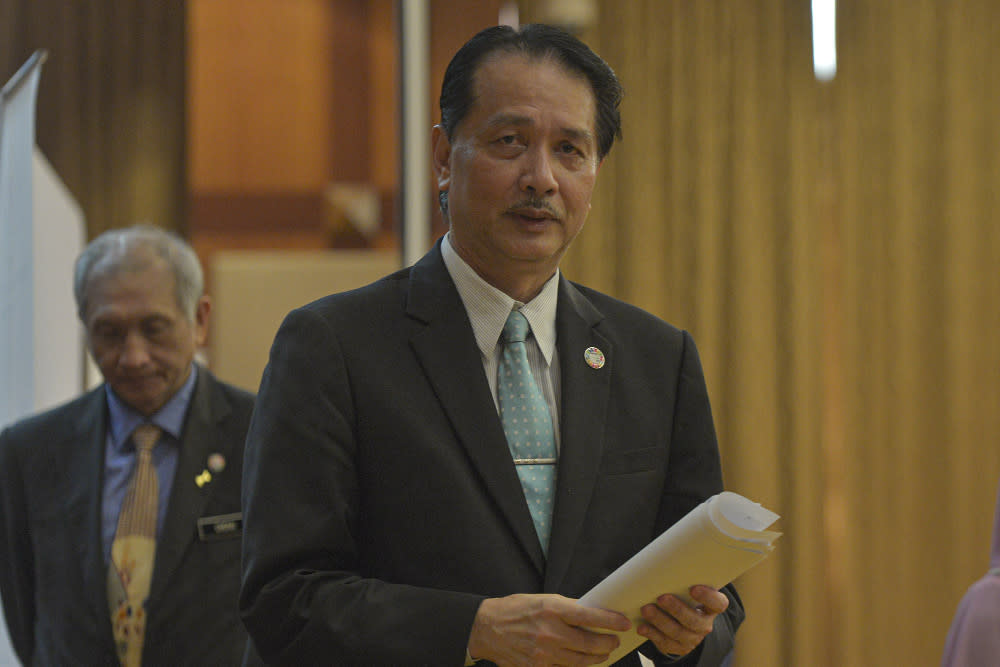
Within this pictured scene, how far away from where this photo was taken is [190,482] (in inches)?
84.3

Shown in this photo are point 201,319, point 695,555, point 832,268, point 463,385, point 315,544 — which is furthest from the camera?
point 832,268

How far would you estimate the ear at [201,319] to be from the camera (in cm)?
239

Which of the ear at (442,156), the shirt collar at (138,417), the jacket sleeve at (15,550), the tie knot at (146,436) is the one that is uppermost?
the ear at (442,156)

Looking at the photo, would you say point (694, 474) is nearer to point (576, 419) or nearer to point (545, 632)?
point (576, 419)

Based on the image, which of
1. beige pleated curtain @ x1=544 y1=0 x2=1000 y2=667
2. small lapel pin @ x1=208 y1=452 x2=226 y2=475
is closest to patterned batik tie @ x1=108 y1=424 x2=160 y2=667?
small lapel pin @ x1=208 y1=452 x2=226 y2=475

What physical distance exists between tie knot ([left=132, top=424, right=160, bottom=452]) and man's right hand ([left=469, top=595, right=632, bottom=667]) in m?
1.27

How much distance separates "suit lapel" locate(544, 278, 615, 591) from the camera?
129cm

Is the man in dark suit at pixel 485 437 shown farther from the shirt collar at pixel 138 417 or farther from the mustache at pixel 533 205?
the shirt collar at pixel 138 417

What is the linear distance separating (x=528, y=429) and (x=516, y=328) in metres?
0.15

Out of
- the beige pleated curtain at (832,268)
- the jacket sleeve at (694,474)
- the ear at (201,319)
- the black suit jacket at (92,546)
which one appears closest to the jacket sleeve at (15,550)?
the black suit jacket at (92,546)

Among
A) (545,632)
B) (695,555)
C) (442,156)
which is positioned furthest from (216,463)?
(695,555)

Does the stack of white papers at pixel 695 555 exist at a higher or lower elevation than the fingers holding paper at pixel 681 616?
higher

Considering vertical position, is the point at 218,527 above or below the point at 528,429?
below

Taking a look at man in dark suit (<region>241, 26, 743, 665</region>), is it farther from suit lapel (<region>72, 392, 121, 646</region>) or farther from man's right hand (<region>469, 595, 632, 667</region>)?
suit lapel (<region>72, 392, 121, 646</region>)
